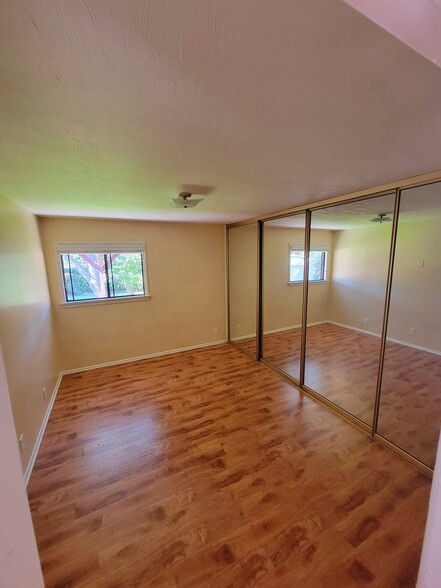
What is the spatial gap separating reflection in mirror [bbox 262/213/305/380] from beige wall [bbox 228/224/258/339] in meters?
0.22

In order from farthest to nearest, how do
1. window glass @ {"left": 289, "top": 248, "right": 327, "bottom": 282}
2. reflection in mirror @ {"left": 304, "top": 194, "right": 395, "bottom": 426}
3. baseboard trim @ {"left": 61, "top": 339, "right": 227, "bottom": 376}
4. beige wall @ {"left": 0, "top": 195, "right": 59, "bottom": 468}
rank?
baseboard trim @ {"left": 61, "top": 339, "right": 227, "bottom": 376} < window glass @ {"left": 289, "top": 248, "right": 327, "bottom": 282} < reflection in mirror @ {"left": 304, "top": 194, "right": 395, "bottom": 426} < beige wall @ {"left": 0, "top": 195, "right": 59, "bottom": 468}

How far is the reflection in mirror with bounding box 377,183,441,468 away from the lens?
82.7 inches

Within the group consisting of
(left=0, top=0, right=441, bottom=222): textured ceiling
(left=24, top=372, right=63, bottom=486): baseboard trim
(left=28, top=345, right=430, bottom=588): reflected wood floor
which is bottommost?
(left=28, top=345, right=430, bottom=588): reflected wood floor

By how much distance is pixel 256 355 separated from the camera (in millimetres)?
4047

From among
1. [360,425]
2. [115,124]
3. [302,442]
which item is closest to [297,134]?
[115,124]

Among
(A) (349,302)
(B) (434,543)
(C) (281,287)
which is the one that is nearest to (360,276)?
(A) (349,302)

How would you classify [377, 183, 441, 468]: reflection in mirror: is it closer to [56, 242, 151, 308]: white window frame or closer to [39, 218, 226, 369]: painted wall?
[39, 218, 226, 369]: painted wall

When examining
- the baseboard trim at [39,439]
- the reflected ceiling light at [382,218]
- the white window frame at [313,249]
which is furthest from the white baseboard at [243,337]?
the baseboard trim at [39,439]

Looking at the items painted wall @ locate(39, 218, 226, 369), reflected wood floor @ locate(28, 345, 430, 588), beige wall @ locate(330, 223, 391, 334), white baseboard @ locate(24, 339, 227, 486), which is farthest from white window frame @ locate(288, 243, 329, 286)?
white baseboard @ locate(24, 339, 227, 486)

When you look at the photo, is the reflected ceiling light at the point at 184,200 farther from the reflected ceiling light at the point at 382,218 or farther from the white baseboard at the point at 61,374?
the white baseboard at the point at 61,374

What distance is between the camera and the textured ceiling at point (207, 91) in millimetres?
595

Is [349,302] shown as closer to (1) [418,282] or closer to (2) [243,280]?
(1) [418,282]

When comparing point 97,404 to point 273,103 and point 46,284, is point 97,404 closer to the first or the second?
point 46,284

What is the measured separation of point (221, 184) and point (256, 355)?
289 centimetres
